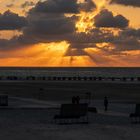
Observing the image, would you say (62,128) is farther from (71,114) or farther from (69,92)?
(69,92)

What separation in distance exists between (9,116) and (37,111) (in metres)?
4.29

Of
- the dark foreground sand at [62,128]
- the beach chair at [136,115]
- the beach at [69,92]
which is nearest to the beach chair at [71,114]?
the dark foreground sand at [62,128]

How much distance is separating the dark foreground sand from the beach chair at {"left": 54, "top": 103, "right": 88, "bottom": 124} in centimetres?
57

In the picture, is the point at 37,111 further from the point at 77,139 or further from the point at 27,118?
the point at 77,139

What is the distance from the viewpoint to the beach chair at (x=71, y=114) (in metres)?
30.9

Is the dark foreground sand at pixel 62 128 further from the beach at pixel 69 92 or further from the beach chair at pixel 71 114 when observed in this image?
the beach at pixel 69 92

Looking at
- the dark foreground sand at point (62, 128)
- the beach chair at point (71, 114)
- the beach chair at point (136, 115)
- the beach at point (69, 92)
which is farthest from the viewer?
the beach at point (69, 92)

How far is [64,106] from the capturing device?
30.5 m

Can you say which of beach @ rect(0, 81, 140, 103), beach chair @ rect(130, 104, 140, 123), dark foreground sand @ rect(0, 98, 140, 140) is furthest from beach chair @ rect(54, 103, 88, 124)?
beach @ rect(0, 81, 140, 103)

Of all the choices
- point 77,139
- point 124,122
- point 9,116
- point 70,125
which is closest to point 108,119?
point 124,122

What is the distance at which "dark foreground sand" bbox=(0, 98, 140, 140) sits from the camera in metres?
25.5

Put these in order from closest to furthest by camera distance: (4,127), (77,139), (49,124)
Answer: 1. (77,139)
2. (4,127)
3. (49,124)

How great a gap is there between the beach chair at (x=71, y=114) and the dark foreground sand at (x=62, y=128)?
1.88ft

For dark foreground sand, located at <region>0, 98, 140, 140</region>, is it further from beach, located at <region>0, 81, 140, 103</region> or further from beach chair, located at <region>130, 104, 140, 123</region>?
beach, located at <region>0, 81, 140, 103</region>
